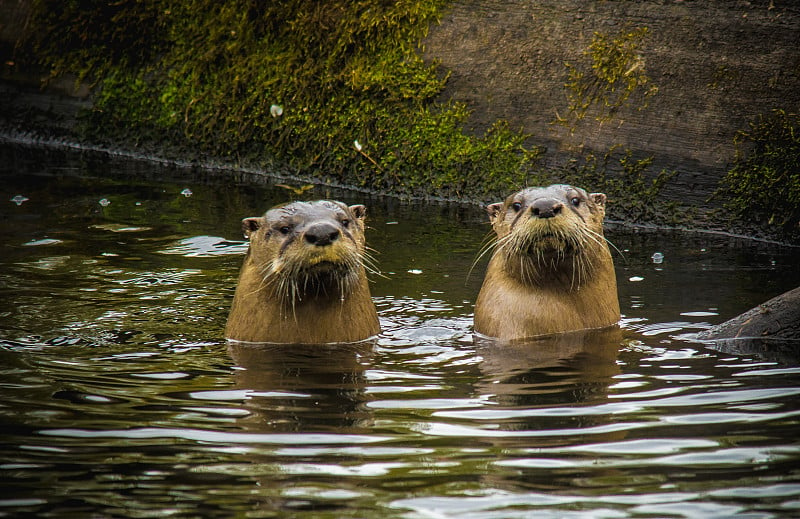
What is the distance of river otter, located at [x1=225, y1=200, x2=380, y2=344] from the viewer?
5.95m

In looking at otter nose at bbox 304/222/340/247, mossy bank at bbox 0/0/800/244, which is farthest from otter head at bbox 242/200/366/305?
mossy bank at bbox 0/0/800/244

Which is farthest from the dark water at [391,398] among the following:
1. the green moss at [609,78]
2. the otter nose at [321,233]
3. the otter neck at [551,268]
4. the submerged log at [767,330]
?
the green moss at [609,78]

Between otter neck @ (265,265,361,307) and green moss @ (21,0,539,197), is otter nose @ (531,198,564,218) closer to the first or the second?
otter neck @ (265,265,361,307)

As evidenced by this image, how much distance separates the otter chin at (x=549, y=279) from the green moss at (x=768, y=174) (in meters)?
2.52

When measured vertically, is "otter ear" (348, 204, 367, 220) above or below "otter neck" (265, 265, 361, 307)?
above

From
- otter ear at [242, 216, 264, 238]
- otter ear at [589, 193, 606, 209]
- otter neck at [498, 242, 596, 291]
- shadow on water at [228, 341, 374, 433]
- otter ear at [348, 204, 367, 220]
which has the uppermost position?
otter ear at [589, 193, 606, 209]

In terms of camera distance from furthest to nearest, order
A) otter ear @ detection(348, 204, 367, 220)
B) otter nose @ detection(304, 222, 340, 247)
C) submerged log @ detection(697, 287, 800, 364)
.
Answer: otter ear @ detection(348, 204, 367, 220)
otter nose @ detection(304, 222, 340, 247)
submerged log @ detection(697, 287, 800, 364)

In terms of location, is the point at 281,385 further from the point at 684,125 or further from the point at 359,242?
the point at 684,125

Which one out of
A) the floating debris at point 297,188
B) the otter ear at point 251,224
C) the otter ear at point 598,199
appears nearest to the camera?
the otter ear at point 251,224

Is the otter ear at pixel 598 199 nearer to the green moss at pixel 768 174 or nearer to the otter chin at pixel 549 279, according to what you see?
the otter chin at pixel 549 279

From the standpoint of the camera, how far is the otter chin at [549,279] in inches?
242

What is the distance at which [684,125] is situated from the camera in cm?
884

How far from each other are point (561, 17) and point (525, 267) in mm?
4108

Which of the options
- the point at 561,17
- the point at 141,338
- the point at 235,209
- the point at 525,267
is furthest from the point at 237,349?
the point at 561,17
